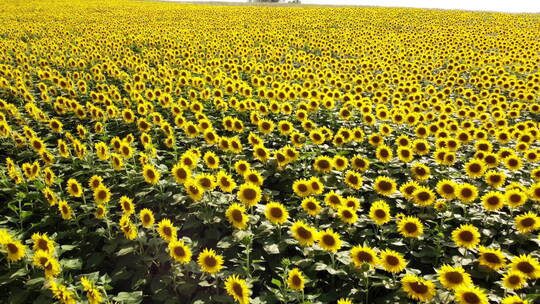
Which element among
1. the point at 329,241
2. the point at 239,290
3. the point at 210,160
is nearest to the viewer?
the point at 239,290

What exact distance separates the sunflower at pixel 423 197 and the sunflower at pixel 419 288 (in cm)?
169

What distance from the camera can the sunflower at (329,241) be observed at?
400 cm

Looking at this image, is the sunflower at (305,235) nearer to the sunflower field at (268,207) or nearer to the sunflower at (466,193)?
the sunflower field at (268,207)

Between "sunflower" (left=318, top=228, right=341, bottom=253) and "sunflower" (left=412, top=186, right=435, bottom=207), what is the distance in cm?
172

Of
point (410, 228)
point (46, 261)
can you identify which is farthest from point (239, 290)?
point (410, 228)

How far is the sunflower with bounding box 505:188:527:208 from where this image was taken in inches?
192

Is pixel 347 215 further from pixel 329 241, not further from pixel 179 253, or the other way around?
pixel 179 253

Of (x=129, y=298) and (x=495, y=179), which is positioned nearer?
(x=129, y=298)

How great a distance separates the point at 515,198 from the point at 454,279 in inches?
90.8

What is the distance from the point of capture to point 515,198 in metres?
4.94

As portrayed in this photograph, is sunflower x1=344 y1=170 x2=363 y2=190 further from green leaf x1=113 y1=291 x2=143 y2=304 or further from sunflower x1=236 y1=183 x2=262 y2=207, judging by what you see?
green leaf x1=113 y1=291 x2=143 y2=304

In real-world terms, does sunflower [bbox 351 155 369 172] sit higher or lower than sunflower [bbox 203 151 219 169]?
lower

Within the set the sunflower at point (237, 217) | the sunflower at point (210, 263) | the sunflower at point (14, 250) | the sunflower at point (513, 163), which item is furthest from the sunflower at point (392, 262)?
the sunflower at point (14, 250)

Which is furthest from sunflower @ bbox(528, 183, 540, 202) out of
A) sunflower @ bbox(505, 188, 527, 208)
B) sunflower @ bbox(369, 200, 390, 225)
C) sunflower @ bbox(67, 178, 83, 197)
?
sunflower @ bbox(67, 178, 83, 197)
